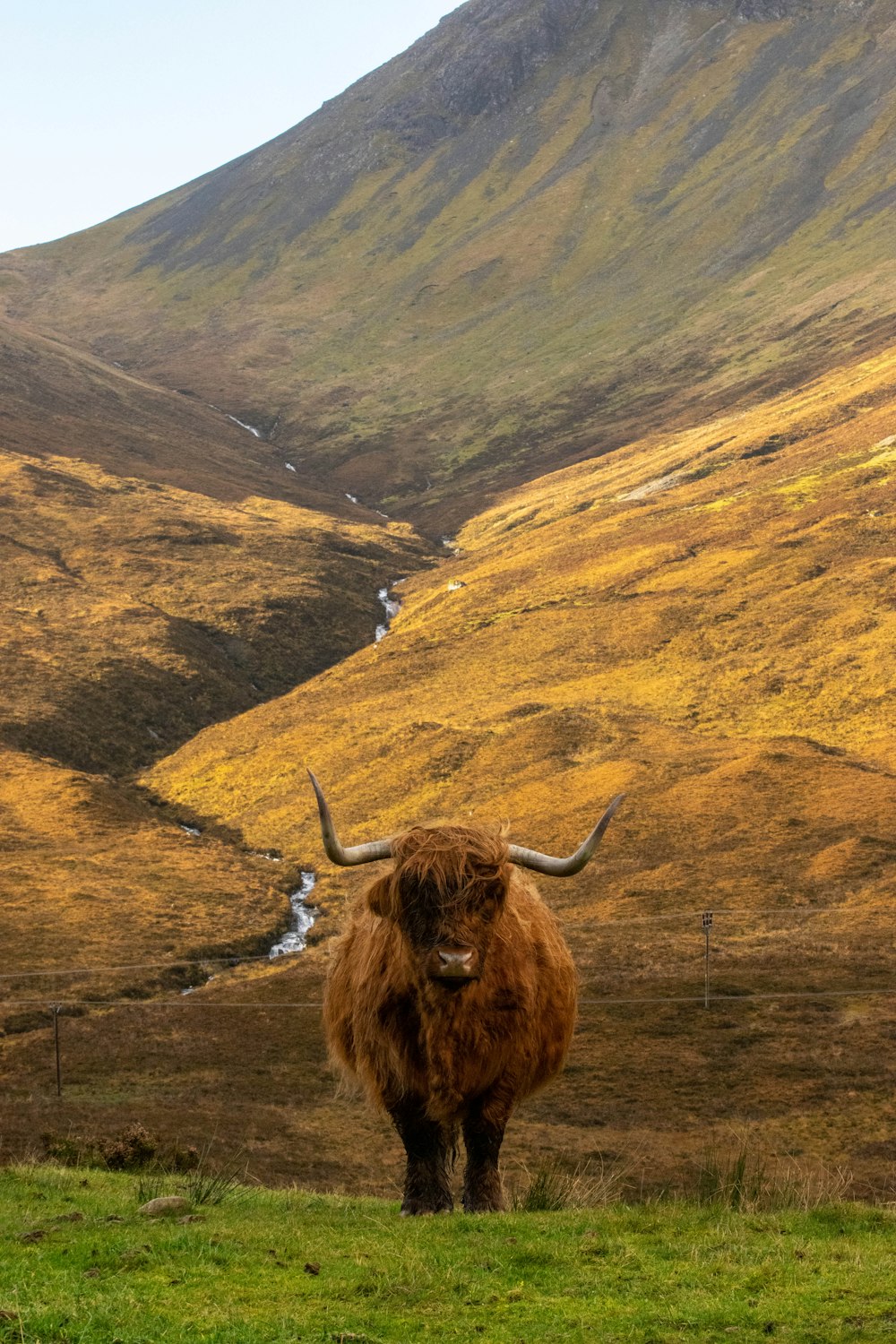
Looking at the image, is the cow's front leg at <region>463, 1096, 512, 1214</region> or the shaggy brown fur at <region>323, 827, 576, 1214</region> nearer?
the shaggy brown fur at <region>323, 827, 576, 1214</region>

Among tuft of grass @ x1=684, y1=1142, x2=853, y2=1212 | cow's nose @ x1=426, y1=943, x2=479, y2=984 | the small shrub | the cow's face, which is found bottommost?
tuft of grass @ x1=684, y1=1142, x2=853, y2=1212

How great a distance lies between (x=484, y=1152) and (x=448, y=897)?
279 centimetres

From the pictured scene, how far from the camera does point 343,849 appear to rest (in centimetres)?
1042

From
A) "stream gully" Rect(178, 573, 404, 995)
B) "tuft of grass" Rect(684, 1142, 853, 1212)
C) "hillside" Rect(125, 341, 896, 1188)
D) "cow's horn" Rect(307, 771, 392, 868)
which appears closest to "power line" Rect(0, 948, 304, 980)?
"stream gully" Rect(178, 573, 404, 995)

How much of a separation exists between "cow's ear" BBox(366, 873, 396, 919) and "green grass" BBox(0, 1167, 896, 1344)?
2437 millimetres

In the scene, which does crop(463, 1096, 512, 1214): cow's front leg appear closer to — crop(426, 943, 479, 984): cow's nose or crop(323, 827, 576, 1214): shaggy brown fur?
crop(323, 827, 576, 1214): shaggy brown fur

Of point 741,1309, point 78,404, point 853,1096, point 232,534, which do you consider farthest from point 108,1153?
point 78,404

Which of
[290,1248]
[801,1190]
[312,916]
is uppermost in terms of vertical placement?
[290,1248]

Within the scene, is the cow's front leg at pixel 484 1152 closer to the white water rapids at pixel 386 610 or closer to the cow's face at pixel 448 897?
the cow's face at pixel 448 897

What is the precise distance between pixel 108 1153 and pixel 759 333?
15248cm

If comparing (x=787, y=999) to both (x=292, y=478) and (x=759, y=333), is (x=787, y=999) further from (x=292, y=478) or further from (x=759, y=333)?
(x=759, y=333)

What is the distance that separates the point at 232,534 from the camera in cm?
10775

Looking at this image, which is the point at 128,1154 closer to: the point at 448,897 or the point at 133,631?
the point at 448,897

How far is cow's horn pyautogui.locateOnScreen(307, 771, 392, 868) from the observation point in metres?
10.0
